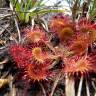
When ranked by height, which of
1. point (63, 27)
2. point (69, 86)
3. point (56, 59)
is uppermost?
point (63, 27)

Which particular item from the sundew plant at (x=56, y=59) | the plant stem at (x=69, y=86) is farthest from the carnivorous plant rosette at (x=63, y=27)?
the plant stem at (x=69, y=86)

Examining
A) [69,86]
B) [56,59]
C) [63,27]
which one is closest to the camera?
[69,86]

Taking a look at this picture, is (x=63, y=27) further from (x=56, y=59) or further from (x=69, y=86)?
(x=69, y=86)

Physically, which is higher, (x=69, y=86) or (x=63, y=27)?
(x=63, y=27)

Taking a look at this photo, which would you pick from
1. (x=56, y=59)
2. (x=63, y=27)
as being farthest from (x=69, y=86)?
(x=63, y=27)

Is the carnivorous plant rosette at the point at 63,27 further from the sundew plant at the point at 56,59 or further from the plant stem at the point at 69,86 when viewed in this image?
the plant stem at the point at 69,86

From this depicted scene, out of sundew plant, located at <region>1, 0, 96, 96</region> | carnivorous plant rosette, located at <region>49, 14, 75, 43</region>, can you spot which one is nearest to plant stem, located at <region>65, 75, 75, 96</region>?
sundew plant, located at <region>1, 0, 96, 96</region>

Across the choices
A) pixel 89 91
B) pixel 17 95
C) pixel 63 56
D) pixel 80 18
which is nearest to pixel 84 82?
pixel 89 91

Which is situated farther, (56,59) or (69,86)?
(56,59)
